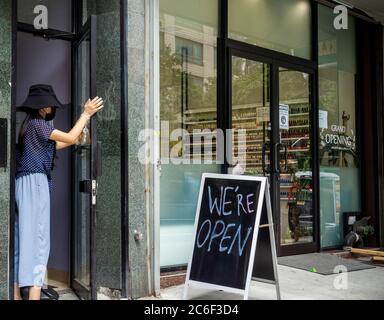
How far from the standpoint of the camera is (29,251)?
3.73 metres

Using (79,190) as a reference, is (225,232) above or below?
below

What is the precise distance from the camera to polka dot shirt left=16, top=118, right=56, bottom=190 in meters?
3.78

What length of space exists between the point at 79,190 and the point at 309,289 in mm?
2358

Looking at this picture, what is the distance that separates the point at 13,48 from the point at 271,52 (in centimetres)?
353

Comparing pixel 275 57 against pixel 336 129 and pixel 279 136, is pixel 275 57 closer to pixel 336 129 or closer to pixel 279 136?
pixel 279 136

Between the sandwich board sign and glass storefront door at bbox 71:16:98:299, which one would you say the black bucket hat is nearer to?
glass storefront door at bbox 71:16:98:299

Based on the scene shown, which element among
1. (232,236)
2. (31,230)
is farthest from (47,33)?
(232,236)

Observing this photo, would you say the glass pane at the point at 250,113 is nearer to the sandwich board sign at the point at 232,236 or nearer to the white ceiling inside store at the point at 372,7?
the sandwich board sign at the point at 232,236

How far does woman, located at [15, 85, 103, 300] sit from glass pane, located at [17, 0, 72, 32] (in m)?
1.08

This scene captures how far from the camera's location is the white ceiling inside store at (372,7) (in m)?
7.07

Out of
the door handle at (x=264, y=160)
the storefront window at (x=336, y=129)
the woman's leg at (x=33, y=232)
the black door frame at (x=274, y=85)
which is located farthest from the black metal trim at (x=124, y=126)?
the storefront window at (x=336, y=129)

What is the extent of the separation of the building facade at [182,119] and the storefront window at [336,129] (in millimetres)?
27

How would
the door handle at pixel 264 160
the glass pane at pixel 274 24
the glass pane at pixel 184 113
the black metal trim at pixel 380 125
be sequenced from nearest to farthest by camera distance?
the glass pane at pixel 184 113 → the glass pane at pixel 274 24 → the door handle at pixel 264 160 → the black metal trim at pixel 380 125

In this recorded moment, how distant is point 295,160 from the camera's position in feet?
22.1
